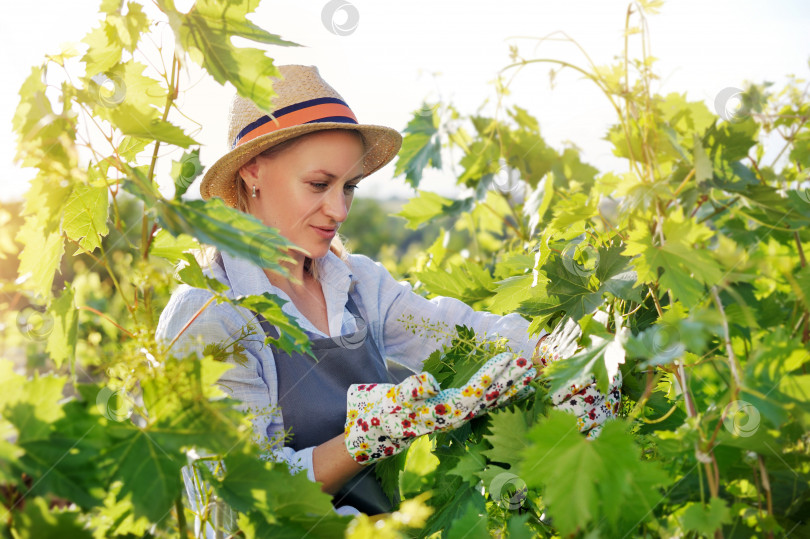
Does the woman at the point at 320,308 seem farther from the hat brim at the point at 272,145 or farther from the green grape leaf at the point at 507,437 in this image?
the green grape leaf at the point at 507,437

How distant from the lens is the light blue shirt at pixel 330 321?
154cm

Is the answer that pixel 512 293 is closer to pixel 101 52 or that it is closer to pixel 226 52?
pixel 226 52

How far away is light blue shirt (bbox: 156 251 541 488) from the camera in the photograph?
5.06 feet

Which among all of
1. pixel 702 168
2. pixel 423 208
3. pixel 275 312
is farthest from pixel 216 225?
pixel 423 208

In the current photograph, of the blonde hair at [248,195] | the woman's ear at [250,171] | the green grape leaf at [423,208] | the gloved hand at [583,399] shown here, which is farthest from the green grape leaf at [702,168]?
the green grape leaf at [423,208]

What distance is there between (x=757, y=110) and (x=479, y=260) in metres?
1.52

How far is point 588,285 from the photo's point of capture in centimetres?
123

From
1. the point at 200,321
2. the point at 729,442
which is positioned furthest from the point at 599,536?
the point at 200,321

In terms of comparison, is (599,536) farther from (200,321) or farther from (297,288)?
(297,288)

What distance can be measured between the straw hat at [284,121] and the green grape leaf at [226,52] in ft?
2.71

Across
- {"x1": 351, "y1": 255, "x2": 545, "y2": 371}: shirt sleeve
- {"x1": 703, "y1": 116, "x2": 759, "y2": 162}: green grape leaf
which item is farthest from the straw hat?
{"x1": 703, "y1": 116, "x2": 759, "y2": 162}: green grape leaf

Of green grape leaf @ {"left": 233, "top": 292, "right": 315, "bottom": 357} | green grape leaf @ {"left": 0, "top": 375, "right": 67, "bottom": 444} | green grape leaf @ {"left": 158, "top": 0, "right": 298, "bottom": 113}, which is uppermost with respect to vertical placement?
green grape leaf @ {"left": 158, "top": 0, "right": 298, "bottom": 113}

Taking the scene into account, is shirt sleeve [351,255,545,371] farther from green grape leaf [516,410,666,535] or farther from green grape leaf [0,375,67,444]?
green grape leaf [0,375,67,444]

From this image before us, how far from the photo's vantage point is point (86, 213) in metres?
0.93
